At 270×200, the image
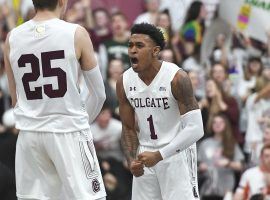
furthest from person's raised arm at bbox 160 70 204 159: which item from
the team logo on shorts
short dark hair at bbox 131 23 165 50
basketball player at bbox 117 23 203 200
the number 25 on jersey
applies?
the number 25 on jersey

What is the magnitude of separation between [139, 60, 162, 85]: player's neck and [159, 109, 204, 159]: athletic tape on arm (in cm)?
49

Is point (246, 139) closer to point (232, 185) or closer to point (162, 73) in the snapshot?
point (232, 185)

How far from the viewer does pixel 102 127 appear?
1334cm

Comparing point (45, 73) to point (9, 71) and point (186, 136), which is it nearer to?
point (9, 71)

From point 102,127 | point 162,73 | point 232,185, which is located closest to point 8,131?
point 102,127

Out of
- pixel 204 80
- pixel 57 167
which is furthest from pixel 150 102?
pixel 204 80

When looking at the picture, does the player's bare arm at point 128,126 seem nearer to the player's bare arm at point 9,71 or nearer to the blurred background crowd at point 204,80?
the player's bare arm at point 9,71

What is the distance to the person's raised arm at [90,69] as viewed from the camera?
814cm

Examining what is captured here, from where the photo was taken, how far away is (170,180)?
891cm

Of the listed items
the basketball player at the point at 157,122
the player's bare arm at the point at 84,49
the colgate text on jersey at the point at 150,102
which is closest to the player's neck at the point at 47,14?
the player's bare arm at the point at 84,49

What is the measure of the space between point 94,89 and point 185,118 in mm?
861

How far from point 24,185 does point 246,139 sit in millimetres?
6431

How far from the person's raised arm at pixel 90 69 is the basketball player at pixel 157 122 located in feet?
1.62

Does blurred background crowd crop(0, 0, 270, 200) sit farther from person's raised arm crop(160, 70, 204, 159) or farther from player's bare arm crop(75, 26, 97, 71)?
player's bare arm crop(75, 26, 97, 71)
